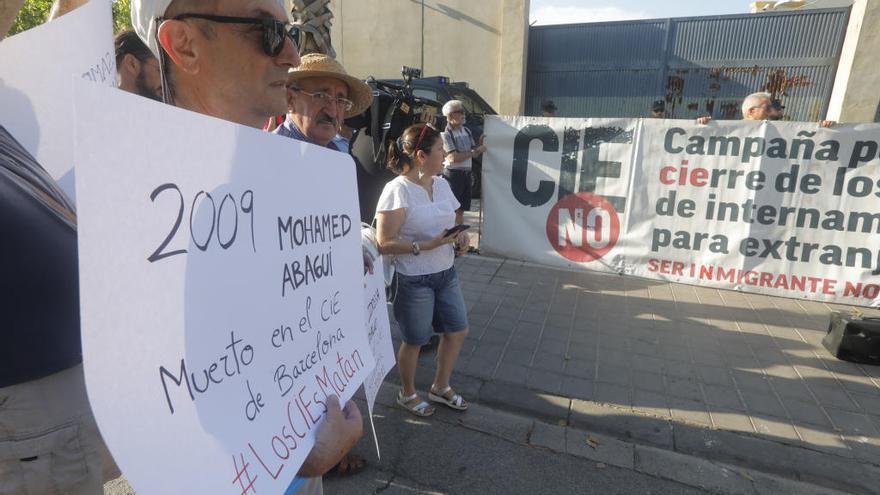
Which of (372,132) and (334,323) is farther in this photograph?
(372,132)

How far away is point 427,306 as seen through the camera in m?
2.86


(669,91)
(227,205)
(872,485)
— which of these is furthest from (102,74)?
(669,91)

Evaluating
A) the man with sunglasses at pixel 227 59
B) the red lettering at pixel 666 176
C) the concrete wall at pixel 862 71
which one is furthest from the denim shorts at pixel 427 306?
the concrete wall at pixel 862 71

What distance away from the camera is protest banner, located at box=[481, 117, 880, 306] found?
4.52m

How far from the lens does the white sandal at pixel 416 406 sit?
3016 millimetres

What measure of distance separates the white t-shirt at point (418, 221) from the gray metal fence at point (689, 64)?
1146cm

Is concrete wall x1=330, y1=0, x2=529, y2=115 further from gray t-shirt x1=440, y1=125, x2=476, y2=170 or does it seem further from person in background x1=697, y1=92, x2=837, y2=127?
person in background x1=697, y1=92, x2=837, y2=127

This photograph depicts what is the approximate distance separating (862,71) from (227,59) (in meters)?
13.0

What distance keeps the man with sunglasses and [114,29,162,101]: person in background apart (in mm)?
1437

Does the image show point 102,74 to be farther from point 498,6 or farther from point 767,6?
point 767,6

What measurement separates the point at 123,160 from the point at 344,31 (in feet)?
55.1

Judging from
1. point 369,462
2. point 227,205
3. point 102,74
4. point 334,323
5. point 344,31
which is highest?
point 344,31

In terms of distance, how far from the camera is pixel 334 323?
114cm

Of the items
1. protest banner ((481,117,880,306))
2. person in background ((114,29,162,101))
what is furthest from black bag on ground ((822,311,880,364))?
person in background ((114,29,162,101))
